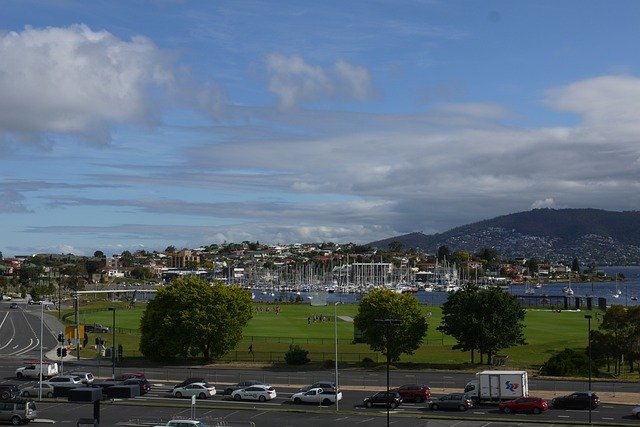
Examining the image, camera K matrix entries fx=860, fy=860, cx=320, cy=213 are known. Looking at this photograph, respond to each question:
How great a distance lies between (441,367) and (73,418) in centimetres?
3690

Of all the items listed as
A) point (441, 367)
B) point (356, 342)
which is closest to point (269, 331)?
point (356, 342)

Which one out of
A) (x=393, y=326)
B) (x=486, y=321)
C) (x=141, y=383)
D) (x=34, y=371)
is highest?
(x=486, y=321)

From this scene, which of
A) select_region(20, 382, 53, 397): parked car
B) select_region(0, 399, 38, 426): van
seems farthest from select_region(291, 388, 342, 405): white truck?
select_region(20, 382, 53, 397): parked car

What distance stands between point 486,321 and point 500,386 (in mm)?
22465

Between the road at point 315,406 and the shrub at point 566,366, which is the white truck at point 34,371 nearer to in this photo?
the road at point 315,406

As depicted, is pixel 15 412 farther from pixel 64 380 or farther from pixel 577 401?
pixel 577 401

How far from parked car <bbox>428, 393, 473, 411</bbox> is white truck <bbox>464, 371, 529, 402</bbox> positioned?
6.85ft

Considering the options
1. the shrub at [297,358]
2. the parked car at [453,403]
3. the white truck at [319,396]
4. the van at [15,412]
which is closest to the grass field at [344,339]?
the shrub at [297,358]

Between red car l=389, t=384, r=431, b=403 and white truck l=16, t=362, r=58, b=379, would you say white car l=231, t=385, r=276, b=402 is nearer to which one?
red car l=389, t=384, r=431, b=403

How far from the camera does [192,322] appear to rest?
83.4m

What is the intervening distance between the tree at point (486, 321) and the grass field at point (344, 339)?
2.21m

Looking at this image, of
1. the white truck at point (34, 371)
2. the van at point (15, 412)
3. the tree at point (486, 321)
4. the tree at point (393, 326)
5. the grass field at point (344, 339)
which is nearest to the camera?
the van at point (15, 412)

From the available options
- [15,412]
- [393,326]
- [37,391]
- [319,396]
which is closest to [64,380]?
[37,391]

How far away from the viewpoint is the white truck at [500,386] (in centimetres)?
5759
